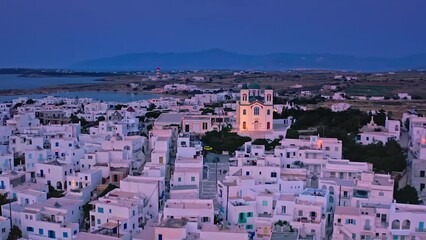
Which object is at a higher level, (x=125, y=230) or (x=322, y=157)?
(x=322, y=157)

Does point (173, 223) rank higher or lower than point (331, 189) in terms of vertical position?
lower

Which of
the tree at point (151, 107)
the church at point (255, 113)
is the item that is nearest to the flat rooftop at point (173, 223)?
the church at point (255, 113)

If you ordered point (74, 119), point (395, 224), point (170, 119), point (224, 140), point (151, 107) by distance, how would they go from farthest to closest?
point (151, 107) → point (74, 119) → point (170, 119) → point (224, 140) → point (395, 224)

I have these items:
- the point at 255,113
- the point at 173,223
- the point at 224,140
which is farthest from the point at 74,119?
the point at 173,223

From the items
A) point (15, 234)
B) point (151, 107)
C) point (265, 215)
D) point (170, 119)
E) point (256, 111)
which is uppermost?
point (256, 111)

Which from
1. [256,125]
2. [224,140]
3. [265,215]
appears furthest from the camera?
[256,125]

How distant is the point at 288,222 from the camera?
58.9ft

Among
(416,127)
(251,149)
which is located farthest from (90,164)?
(416,127)

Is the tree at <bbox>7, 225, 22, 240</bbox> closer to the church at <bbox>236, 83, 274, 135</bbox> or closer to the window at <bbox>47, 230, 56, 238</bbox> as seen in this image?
the window at <bbox>47, 230, 56, 238</bbox>

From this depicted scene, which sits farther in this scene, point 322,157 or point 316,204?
point 322,157

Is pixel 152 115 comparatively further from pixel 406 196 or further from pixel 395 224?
pixel 395 224

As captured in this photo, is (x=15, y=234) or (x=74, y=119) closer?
(x=15, y=234)

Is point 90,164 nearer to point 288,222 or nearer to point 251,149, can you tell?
point 251,149

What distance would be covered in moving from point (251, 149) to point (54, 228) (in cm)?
1145
